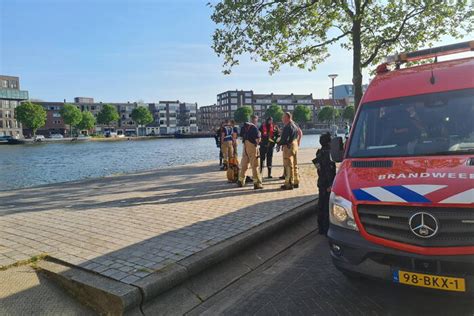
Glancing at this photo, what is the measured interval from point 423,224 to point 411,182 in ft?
1.41

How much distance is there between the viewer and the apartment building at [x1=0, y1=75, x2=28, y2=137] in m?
92.5

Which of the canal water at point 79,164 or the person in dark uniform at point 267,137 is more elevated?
the person in dark uniform at point 267,137

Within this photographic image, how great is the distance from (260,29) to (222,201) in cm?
850

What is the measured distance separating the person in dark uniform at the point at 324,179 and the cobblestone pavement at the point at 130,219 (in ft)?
2.96

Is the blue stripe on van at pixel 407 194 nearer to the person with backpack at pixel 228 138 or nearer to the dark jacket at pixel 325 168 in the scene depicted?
the dark jacket at pixel 325 168

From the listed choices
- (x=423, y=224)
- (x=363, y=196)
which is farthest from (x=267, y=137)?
(x=423, y=224)

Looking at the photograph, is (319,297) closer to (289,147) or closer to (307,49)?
(289,147)

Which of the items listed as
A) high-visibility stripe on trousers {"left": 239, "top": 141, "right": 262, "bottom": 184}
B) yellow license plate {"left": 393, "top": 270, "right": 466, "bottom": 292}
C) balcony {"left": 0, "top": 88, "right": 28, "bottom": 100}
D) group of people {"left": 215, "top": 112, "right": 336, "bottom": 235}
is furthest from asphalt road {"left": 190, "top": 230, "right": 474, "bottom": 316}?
balcony {"left": 0, "top": 88, "right": 28, "bottom": 100}

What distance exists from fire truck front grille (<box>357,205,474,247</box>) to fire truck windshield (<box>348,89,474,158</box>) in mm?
993

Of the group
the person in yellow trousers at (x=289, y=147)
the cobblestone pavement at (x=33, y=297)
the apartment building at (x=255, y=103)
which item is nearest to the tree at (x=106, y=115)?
the apartment building at (x=255, y=103)

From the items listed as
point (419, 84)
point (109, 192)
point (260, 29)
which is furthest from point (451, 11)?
point (109, 192)

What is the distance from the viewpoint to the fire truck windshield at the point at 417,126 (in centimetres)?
399

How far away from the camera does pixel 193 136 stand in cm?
11844

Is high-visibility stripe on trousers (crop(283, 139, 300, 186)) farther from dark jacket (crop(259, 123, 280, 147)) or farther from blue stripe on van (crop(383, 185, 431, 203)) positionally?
blue stripe on van (crop(383, 185, 431, 203))
